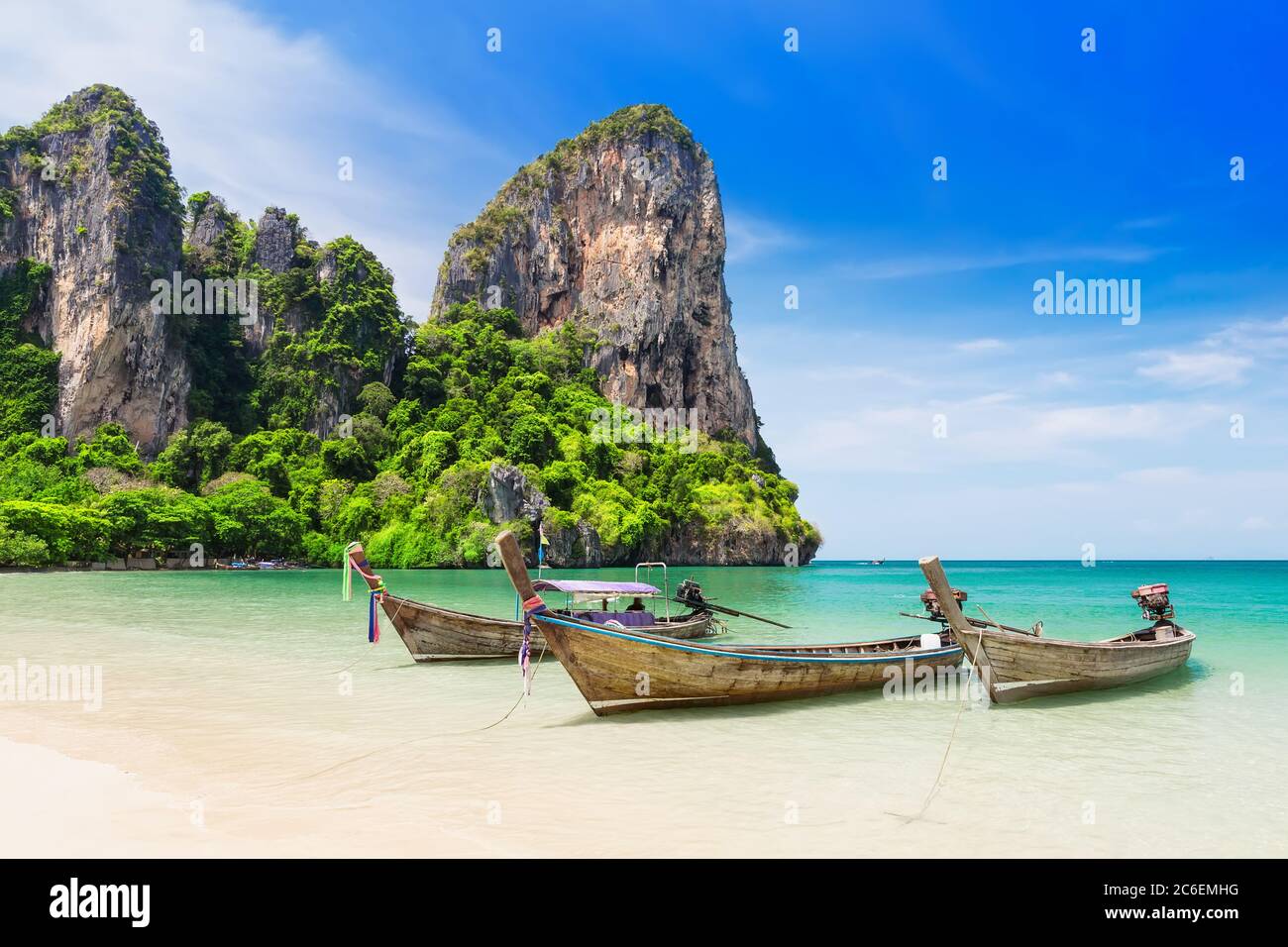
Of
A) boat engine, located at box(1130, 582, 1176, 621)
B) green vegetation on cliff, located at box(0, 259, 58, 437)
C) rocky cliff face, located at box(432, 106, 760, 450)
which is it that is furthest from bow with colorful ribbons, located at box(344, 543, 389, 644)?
rocky cliff face, located at box(432, 106, 760, 450)

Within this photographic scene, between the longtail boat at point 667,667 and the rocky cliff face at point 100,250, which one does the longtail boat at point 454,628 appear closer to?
the longtail boat at point 667,667

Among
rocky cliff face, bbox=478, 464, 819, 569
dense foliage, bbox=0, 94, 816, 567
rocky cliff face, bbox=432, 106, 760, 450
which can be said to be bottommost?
rocky cliff face, bbox=478, 464, 819, 569

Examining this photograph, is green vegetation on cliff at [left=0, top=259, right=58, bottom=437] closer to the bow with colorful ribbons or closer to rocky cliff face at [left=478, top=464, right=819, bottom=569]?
rocky cliff face at [left=478, top=464, right=819, bottom=569]

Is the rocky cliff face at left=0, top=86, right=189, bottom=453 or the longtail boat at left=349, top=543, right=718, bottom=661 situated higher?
the rocky cliff face at left=0, top=86, right=189, bottom=453

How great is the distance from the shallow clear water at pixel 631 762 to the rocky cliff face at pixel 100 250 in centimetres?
5482

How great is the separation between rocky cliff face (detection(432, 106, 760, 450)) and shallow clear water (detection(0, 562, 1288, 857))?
70.8m

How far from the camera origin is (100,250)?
61.4m

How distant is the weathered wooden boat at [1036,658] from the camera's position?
993 centimetres

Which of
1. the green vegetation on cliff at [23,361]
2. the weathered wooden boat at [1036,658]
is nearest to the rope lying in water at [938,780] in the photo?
the weathered wooden boat at [1036,658]

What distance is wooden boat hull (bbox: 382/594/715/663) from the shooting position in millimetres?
14305
